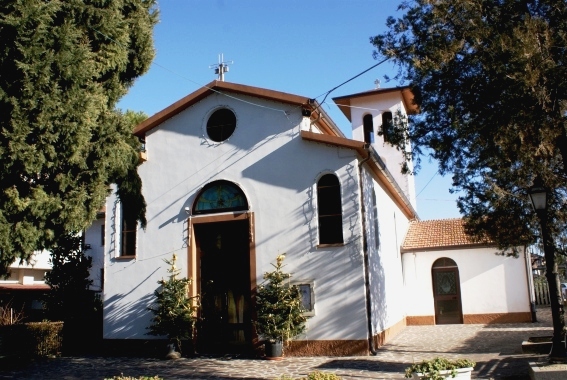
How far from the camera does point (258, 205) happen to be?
15156 millimetres

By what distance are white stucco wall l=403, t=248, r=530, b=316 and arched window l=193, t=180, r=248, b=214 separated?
9.53 meters

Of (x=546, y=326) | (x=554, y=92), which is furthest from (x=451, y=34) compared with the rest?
(x=546, y=326)

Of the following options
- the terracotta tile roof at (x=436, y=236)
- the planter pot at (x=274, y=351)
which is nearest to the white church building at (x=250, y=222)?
the planter pot at (x=274, y=351)

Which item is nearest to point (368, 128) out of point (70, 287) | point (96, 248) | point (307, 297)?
point (96, 248)

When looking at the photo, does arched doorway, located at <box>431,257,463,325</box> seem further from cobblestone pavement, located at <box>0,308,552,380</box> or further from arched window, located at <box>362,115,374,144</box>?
arched window, located at <box>362,115,374,144</box>

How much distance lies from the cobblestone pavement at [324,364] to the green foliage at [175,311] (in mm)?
750

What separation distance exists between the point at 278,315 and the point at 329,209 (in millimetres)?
3206

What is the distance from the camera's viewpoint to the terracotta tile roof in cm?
2177

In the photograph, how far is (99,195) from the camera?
955 centimetres

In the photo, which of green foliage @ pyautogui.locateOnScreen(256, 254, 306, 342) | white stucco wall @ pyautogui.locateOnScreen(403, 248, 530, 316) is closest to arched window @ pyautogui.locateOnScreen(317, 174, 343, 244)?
green foliage @ pyautogui.locateOnScreen(256, 254, 306, 342)

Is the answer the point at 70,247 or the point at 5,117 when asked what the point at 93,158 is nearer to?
the point at 5,117

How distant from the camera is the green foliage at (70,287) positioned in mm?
17516

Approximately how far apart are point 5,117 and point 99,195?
2017 millimetres

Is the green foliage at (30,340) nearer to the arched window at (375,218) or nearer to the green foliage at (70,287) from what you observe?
the green foliage at (70,287)
